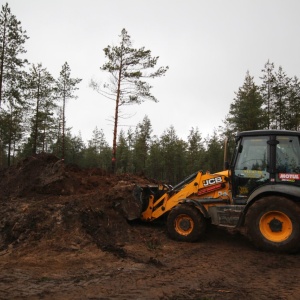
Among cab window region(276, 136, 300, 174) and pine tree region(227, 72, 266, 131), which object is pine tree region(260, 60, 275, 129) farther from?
cab window region(276, 136, 300, 174)

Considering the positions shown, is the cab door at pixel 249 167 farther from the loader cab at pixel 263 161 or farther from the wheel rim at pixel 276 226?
the wheel rim at pixel 276 226

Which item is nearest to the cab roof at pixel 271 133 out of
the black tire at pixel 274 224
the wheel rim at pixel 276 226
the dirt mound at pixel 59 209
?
the black tire at pixel 274 224

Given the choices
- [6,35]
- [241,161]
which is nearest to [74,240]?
[241,161]

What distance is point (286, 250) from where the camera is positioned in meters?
Result: 6.54

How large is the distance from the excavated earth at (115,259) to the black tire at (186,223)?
0.70 feet

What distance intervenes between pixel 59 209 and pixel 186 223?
10.8 ft

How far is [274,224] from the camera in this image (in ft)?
22.2

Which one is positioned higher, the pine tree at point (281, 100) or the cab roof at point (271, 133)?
the pine tree at point (281, 100)

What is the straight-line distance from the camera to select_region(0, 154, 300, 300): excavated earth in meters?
4.64

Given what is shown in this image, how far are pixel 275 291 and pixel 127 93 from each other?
1839cm

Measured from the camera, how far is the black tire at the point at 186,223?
306 inches

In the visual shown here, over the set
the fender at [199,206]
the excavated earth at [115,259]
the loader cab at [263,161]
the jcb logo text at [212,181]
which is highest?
the loader cab at [263,161]

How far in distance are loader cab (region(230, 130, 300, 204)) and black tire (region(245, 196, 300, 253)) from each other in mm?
513

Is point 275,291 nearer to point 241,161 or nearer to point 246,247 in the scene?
point 246,247
